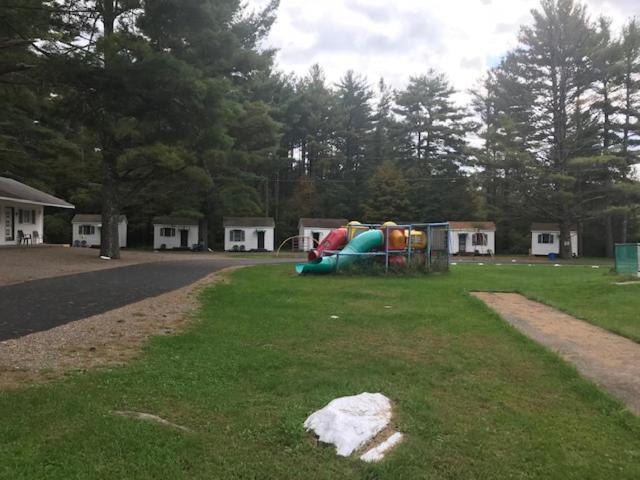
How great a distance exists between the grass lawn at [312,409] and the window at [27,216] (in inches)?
1072

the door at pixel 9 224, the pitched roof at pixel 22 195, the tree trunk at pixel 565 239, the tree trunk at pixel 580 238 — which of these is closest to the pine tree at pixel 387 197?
the tree trunk at pixel 565 239

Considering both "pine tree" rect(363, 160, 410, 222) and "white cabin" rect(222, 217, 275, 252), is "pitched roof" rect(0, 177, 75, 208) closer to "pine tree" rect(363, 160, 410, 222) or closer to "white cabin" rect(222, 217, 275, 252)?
"white cabin" rect(222, 217, 275, 252)

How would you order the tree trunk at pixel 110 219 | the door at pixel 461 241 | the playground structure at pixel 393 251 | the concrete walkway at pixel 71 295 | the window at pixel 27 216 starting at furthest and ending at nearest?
the door at pixel 461 241
the window at pixel 27 216
the tree trunk at pixel 110 219
the playground structure at pixel 393 251
the concrete walkway at pixel 71 295

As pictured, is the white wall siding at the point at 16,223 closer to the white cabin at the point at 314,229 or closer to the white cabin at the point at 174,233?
the white cabin at the point at 174,233

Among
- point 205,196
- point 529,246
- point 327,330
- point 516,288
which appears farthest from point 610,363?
point 529,246

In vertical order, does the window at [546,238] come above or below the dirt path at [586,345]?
above

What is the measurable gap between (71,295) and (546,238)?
40.1m

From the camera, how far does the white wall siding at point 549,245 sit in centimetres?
4306

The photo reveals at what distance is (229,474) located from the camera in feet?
10.5

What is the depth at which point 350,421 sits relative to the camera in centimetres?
388

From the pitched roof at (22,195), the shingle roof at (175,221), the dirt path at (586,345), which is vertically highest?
the pitched roof at (22,195)

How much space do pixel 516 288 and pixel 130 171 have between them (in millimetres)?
18318

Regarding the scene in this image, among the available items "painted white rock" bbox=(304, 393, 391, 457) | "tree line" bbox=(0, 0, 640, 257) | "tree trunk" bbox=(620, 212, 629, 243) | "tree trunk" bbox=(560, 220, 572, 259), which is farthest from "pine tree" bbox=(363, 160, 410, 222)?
"painted white rock" bbox=(304, 393, 391, 457)

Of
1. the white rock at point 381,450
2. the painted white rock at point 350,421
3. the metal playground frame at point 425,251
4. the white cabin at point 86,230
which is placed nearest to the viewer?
the white rock at point 381,450
